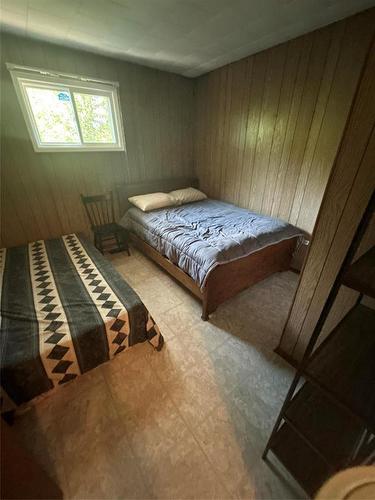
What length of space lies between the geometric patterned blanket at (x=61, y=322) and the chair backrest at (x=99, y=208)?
1163 millimetres

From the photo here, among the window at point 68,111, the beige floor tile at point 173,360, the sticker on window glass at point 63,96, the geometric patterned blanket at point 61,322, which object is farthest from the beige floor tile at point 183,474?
the sticker on window glass at point 63,96

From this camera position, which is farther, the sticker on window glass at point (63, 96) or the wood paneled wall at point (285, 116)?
the sticker on window glass at point (63, 96)

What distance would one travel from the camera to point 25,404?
4.09ft

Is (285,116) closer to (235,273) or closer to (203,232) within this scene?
(203,232)

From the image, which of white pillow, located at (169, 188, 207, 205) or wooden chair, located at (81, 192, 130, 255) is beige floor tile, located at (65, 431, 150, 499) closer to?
wooden chair, located at (81, 192, 130, 255)

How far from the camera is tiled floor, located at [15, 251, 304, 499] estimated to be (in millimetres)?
994

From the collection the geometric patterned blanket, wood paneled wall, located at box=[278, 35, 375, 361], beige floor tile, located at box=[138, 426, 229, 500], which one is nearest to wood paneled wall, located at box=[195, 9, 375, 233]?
wood paneled wall, located at box=[278, 35, 375, 361]

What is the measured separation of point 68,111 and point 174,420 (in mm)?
3431

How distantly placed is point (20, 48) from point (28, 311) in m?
2.68

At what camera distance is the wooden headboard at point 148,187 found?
321 cm

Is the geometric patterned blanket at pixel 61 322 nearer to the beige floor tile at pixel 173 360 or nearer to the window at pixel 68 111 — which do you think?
the beige floor tile at pixel 173 360

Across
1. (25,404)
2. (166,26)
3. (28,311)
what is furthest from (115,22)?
(25,404)

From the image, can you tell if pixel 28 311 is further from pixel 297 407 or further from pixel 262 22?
pixel 262 22

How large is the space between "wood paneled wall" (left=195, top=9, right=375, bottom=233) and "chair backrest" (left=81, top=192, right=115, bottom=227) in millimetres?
1842
